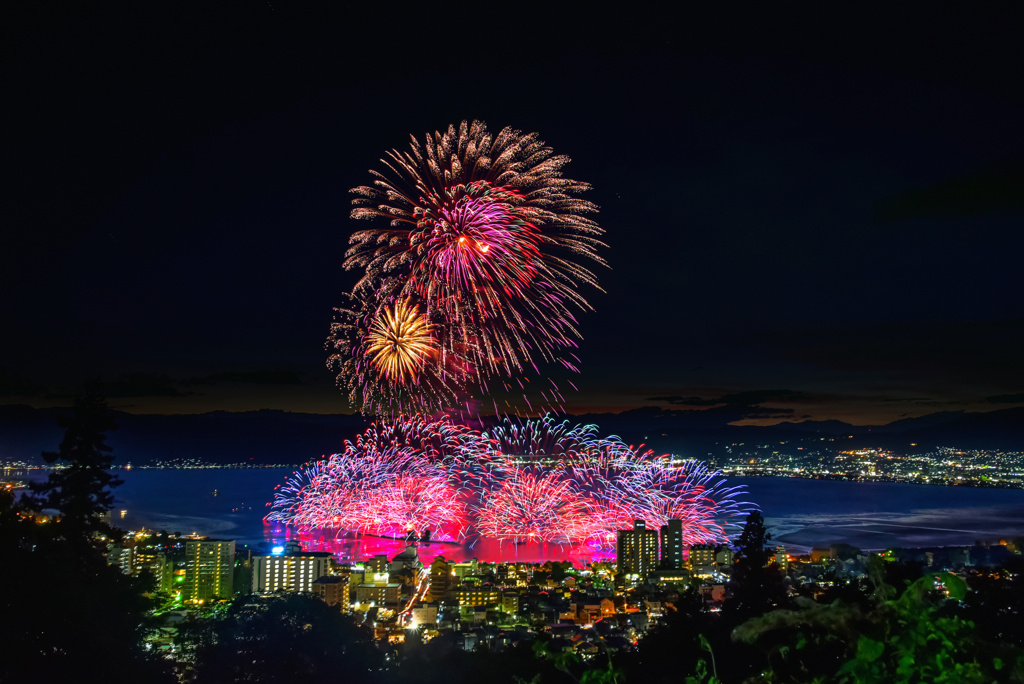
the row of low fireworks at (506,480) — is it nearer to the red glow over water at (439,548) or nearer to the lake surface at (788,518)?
the red glow over water at (439,548)

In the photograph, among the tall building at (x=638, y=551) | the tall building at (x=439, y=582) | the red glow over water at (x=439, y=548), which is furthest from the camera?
the red glow over water at (x=439, y=548)

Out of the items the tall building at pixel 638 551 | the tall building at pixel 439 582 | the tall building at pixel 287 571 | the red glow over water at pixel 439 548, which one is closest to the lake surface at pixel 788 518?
the red glow over water at pixel 439 548

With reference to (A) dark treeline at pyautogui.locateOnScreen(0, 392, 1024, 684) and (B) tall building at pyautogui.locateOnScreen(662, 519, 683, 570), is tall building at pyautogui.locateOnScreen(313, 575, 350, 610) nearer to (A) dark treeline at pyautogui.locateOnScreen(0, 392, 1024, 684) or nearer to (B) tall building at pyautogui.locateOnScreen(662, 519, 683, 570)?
(A) dark treeline at pyautogui.locateOnScreen(0, 392, 1024, 684)

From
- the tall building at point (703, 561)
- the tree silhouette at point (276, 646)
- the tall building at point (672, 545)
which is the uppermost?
the tree silhouette at point (276, 646)

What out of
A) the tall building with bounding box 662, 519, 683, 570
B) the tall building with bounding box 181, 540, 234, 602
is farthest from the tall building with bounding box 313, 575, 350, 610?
the tall building with bounding box 662, 519, 683, 570

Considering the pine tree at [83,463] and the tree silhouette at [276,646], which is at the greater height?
the pine tree at [83,463]

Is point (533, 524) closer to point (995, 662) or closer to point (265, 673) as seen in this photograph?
point (265, 673)
